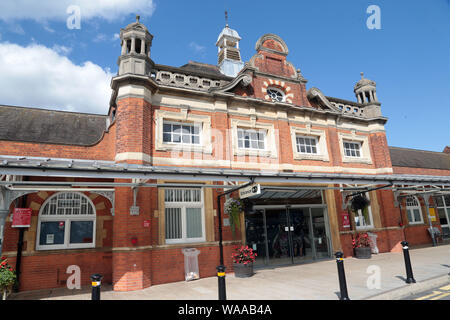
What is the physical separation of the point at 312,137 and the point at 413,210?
30.8 feet

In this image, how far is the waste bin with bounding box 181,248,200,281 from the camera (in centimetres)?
972

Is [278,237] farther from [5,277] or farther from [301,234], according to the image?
[5,277]

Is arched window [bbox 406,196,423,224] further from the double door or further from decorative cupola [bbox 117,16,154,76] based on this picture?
decorative cupola [bbox 117,16,154,76]

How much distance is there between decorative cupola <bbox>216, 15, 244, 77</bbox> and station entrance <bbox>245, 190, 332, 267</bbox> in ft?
37.3

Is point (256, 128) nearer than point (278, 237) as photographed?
No

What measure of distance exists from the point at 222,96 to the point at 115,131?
15.0ft

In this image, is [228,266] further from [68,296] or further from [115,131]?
[115,131]

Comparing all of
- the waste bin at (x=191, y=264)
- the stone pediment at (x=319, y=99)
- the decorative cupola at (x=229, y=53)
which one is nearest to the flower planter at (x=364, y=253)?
the stone pediment at (x=319, y=99)

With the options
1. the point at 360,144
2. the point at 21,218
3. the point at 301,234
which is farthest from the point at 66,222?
the point at 360,144

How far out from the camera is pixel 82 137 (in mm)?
12172

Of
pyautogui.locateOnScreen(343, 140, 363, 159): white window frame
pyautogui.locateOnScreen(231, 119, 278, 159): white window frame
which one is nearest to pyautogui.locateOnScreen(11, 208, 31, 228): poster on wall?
pyautogui.locateOnScreen(231, 119, 278, 159): white window frame

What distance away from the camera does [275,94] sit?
14.1m

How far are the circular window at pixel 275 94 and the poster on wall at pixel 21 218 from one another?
1088cm

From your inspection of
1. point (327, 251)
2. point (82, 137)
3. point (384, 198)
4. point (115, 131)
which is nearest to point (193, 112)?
point (115, 131)
